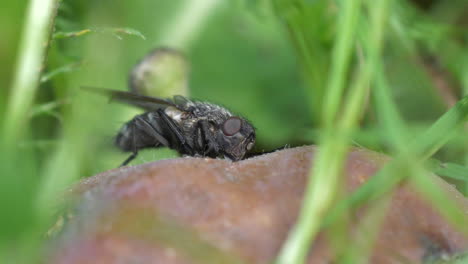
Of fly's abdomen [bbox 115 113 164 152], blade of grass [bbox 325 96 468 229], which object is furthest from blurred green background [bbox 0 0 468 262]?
blade of grass [bbox 325 96 468 229]

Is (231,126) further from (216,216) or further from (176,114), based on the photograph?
(216,216)

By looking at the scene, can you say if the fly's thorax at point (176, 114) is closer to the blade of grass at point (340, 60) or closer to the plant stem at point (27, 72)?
the plant stem at point (27, 72)

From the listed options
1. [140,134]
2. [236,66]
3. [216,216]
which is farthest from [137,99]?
[236,66]

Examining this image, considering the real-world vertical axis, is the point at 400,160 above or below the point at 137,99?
above

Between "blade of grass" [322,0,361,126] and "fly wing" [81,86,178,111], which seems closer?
"blade of grass" [322,0,361,126]

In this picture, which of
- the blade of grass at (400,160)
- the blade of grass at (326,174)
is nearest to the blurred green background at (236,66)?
the blade of grass at (400,160)

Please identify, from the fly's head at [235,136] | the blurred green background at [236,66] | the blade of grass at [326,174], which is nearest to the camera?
the blade of grass at [326,174]

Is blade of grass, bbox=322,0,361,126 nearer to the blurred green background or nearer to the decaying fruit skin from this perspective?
the decaying fruit skin

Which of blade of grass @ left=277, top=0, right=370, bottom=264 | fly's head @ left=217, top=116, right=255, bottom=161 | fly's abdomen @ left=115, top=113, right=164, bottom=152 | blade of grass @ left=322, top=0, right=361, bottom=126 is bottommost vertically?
fly's abdomen @ left=115, top=113, right=164, bottom=152
